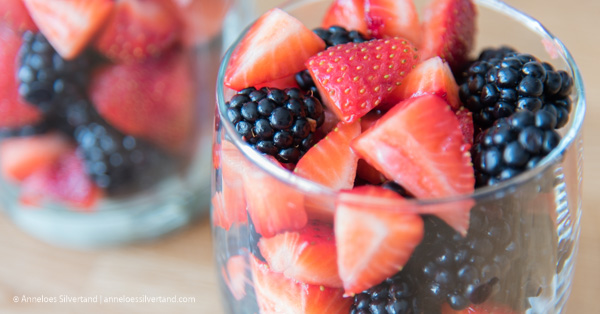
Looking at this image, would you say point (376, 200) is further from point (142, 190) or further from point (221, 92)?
point (142, 190)

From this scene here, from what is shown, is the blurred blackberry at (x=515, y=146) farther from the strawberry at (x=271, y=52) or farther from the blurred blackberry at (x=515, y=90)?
the strawberry at (x=271, y=52)

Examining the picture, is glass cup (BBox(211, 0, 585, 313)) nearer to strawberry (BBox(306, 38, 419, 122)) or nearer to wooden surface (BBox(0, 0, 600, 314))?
strawberry (BBox(306, 38, 419, 122))

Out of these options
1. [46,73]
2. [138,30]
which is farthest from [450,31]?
[46,73]

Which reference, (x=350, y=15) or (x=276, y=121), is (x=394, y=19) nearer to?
(x=350, y=15)

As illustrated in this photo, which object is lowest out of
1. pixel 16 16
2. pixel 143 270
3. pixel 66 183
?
pixel 143 270

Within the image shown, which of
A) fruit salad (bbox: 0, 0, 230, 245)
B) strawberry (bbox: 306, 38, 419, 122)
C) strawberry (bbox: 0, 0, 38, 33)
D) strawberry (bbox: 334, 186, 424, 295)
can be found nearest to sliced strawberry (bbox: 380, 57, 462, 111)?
strawberry (bbox: 306, 38, 419, 122)

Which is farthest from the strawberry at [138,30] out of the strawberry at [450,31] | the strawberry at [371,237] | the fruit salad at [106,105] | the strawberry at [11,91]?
the strawberry at [371,237]
